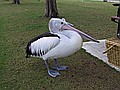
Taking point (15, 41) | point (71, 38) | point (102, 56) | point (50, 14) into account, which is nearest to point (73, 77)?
point (71, 38)

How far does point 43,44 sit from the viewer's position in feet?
13.6

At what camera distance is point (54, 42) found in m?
4.09

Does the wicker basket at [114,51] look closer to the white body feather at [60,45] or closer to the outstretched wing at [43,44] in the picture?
the white body feather at [60,45]

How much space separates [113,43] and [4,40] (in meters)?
3.12

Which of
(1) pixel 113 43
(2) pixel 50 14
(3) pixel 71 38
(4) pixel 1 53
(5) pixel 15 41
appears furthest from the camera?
(2) pixel 50 14

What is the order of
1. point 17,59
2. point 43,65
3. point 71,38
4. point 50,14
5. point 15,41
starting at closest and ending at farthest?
point 71,38 < point 43,65 < point 17,59 < point 15,41 < point 50,14

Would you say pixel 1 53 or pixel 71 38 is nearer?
pixel 71 38

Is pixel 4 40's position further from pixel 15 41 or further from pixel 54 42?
pixel 54 42

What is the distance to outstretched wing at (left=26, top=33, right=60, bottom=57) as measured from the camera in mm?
4105

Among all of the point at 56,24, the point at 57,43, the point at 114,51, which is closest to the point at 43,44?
the point at 57,43

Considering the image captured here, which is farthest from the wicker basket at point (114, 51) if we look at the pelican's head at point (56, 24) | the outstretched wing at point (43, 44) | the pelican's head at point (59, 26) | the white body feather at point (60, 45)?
the outstretched wing at point (43, 44)

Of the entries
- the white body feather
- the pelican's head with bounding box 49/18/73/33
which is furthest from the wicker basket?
the pelican's head with bounding box 49/18/73/33

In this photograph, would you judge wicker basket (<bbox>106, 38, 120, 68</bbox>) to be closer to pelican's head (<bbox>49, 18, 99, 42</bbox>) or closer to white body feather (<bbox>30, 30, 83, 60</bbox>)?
pelican's head (<bbox>49, 18, 99, 42</bbox>)

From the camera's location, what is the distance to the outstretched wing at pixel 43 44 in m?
4.11
